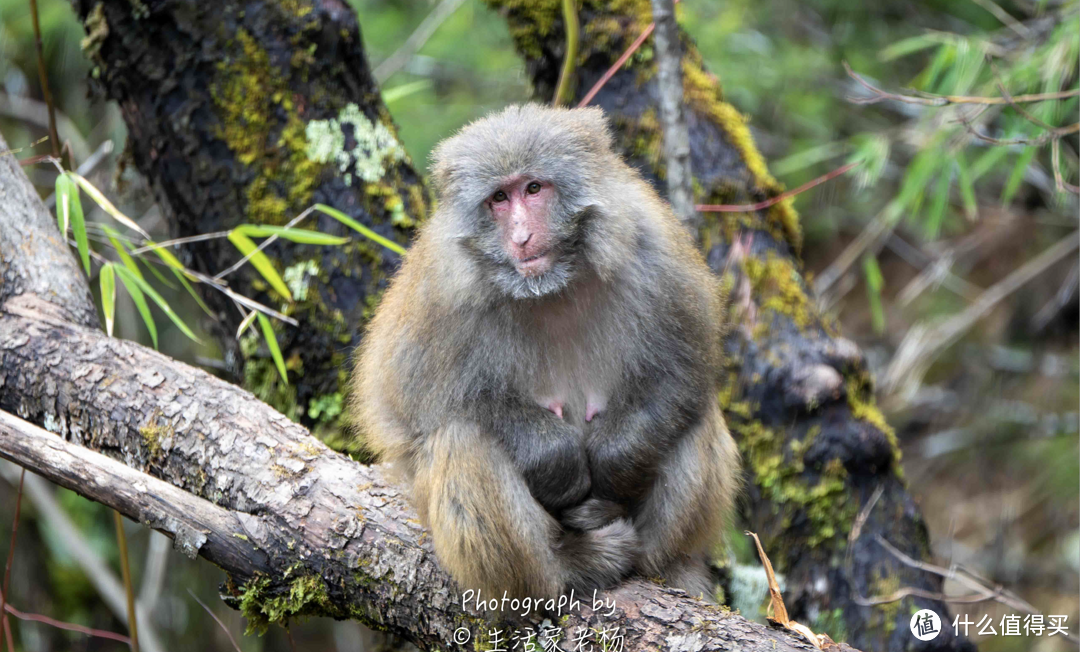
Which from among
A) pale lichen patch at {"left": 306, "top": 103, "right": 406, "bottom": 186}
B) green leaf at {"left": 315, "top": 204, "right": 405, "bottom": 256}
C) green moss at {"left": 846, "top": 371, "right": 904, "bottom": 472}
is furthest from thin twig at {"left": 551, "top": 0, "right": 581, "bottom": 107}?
green moss at {"left": 846, "top": 371, "right": 904, "bottom": 472}

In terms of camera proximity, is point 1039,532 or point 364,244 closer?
point 364,244

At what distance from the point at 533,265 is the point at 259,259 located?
5.45 feet

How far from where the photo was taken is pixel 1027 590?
7.77 m

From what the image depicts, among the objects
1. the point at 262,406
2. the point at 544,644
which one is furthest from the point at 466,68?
the point at 544,644

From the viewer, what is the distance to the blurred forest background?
23.9ft

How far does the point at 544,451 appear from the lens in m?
3.42

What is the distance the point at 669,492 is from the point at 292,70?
286 centimetres

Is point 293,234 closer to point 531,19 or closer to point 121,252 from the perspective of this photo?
point 121,252

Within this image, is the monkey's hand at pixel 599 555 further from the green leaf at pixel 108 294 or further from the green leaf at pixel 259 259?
the green leaf at pixel 108 294

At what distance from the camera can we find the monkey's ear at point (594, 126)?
3465 mm

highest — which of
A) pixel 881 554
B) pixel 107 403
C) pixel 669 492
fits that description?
pixel 107 403

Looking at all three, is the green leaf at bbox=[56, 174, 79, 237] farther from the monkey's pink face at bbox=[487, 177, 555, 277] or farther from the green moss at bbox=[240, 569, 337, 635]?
the monkey's pink face at bbox=[487, 177, 555, 277]

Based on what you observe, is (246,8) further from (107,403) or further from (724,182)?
(724,182)

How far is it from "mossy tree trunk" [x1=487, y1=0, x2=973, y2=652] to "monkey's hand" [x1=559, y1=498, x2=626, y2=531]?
1.41 metres
